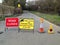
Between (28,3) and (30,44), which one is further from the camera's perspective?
(28,3)

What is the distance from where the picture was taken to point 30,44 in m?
10.2

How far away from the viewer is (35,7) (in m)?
120

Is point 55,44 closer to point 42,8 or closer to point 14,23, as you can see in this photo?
point 14,23

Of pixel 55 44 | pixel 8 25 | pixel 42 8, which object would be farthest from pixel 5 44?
pixel 42 8

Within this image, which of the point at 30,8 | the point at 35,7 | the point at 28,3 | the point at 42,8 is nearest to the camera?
the point at 42,8

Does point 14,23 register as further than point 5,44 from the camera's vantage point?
Yes

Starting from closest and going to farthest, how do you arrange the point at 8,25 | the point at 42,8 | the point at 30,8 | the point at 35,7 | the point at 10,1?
the point at 8,25
the point at 10,1
the point at 42,8
the point at 35,7
the point at 30,8

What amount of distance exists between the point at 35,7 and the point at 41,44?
110 metres

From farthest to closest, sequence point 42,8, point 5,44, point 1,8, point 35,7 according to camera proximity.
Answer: point 35,7
point 42,8
point 1,8
point 5,44

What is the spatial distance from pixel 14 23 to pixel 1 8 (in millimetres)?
26291

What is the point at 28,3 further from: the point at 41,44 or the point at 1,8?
the point at 41,44

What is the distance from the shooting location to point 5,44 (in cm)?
1020

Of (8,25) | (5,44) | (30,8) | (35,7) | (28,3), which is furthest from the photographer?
(28,3)

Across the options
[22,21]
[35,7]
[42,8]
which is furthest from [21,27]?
[35,7]
